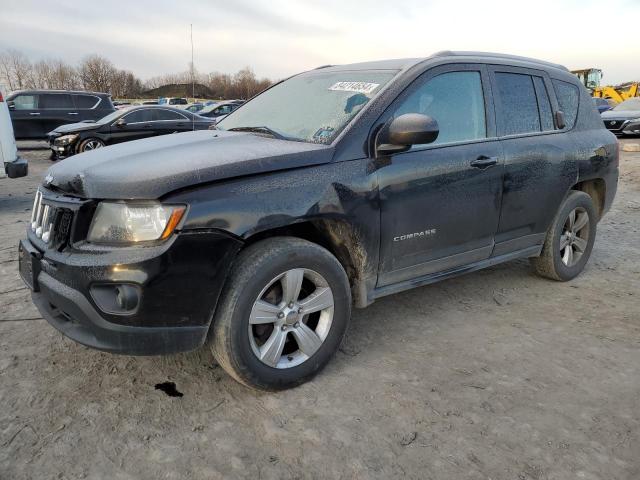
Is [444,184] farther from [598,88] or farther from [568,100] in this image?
[598,88]

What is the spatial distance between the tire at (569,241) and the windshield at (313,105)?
192 centimetres

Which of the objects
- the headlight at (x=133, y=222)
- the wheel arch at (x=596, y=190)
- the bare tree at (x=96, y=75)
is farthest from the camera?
the bare tree at (x=96, y=75)

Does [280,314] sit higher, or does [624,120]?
[624,120]

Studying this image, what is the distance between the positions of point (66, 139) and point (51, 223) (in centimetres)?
1090

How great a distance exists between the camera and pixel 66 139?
1215 cm

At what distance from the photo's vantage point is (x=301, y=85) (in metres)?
3.70

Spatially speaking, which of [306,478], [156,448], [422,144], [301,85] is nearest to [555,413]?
[306,478]

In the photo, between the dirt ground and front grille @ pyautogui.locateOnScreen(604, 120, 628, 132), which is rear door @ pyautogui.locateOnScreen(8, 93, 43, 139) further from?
front grille @ pyautogui.locateOnScreen(604, 120, 628, 132)

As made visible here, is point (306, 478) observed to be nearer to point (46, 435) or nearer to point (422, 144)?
point (46, 435)

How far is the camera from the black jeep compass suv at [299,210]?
227 centimetres

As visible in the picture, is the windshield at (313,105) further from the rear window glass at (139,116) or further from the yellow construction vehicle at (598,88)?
the yellow construction vehicle at (598,88)

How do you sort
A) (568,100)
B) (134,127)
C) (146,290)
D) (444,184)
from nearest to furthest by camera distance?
(146,290)
(444,184)
(568,100)
(134,127)

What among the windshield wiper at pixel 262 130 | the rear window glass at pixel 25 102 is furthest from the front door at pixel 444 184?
the rear window glass at pixel 25 102

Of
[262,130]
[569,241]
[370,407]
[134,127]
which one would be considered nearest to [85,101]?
[134,127]
